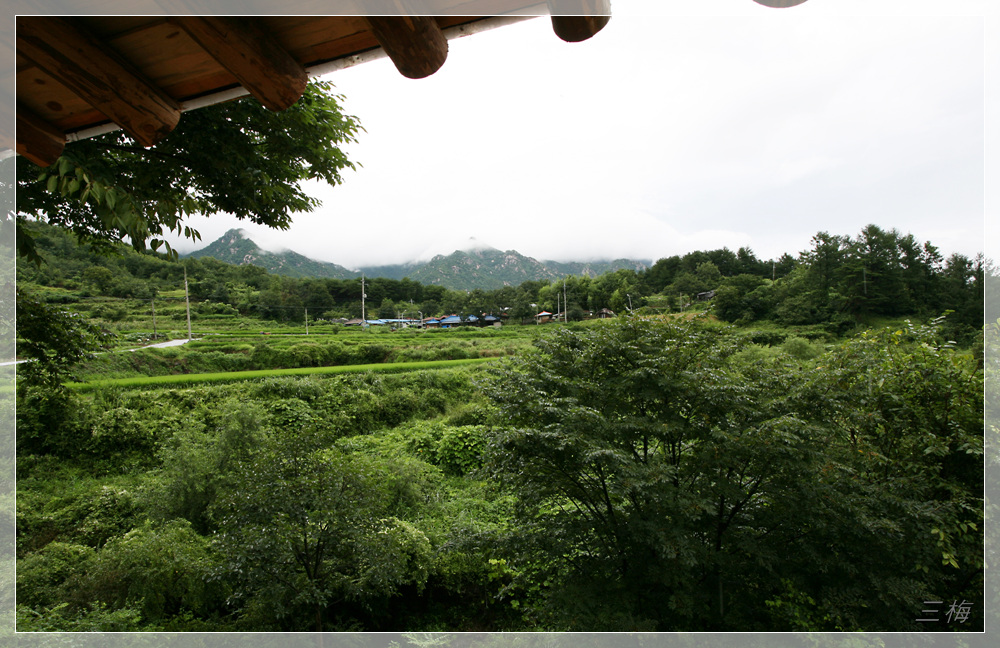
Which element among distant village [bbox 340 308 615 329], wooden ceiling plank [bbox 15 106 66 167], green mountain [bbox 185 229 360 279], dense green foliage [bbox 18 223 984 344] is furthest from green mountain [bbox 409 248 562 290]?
wooden ceiling plank [bbox 15 106 66 167]

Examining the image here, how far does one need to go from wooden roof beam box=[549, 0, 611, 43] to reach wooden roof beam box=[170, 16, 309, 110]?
55 centimetres

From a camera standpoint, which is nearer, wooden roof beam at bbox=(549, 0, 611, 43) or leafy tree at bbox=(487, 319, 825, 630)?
wooden roof beam at bbox=(549, 0, 611, 43)

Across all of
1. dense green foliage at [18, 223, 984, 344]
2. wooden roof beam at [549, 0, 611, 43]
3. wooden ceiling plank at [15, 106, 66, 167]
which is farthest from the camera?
dense green foliage at [18, 223, 984, 344]

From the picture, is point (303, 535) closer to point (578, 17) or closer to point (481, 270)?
point (578, 17)

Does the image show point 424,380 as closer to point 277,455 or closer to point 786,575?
point 277,455

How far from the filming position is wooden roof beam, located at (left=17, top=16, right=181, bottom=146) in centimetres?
83

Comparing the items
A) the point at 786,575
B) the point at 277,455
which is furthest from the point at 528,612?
the point at 277,455

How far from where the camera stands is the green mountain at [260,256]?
59.6m

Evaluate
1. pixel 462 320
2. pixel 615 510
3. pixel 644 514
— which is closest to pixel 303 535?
pixel 615 510

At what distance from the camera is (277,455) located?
175 inches

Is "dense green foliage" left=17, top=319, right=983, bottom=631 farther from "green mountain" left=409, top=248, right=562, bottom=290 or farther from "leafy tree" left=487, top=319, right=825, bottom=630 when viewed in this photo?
"green mountain" left=409, top=248, right=562, bottom=290

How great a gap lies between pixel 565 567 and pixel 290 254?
79.6 m

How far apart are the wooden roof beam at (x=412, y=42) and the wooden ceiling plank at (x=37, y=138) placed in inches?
37.5

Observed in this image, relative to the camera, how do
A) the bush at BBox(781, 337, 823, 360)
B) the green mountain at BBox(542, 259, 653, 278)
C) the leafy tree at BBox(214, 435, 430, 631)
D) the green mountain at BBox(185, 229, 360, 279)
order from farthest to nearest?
the green mountain at BBox(542, 259, 653, 278)
the green mountain at BBox(185, 229, 360, 279)
the bush at BBox(781, 337, 823, 360)
the leafy tree at BBox(214, 435, 430, 631)
